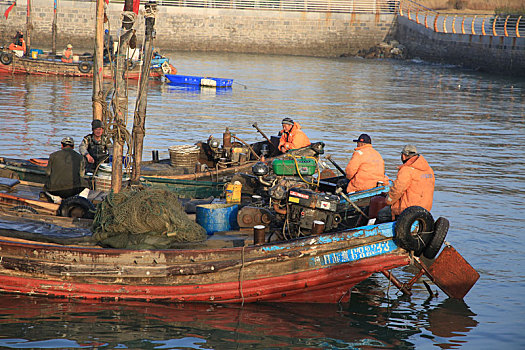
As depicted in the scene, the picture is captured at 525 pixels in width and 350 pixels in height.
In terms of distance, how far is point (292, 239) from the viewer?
9609 mm

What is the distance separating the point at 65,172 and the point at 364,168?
18.0ft

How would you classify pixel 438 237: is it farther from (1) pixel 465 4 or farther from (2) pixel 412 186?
(1) pixel 465 4

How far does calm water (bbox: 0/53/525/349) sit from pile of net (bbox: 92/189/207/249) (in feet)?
3.16

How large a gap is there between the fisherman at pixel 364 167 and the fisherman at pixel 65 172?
5.01m

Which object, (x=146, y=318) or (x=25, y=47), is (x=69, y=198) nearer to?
(x=146, y=318)

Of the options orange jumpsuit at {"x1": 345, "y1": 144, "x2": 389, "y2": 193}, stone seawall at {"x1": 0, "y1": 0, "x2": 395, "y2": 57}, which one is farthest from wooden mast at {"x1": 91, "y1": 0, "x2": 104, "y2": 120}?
stone seawall at {"x1": 0, "y1": 0, "x2": 395, "y2": 57}

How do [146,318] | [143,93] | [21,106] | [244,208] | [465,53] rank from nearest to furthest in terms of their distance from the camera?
[146,318] < [244,208] < [143,93] < [21,106] < [465,53]

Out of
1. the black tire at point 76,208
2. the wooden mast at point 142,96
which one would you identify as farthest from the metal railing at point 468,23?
the black tire at point 76,208

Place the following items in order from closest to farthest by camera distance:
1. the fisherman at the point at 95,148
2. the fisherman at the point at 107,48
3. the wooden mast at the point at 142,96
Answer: the wooden mast at the point at 142,96, the fisherman at the point at 95,148, the fisherman at the point at 107,48

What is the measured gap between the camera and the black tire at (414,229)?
9.46 m

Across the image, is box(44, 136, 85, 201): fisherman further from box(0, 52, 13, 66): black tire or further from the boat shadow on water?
box(0, 52, 13, 66): black tire

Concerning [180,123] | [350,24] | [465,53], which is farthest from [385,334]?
[350,24]

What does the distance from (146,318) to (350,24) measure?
2141 inches

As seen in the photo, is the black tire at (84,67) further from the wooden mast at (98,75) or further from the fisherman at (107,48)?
the wooden mast at (98,75)
